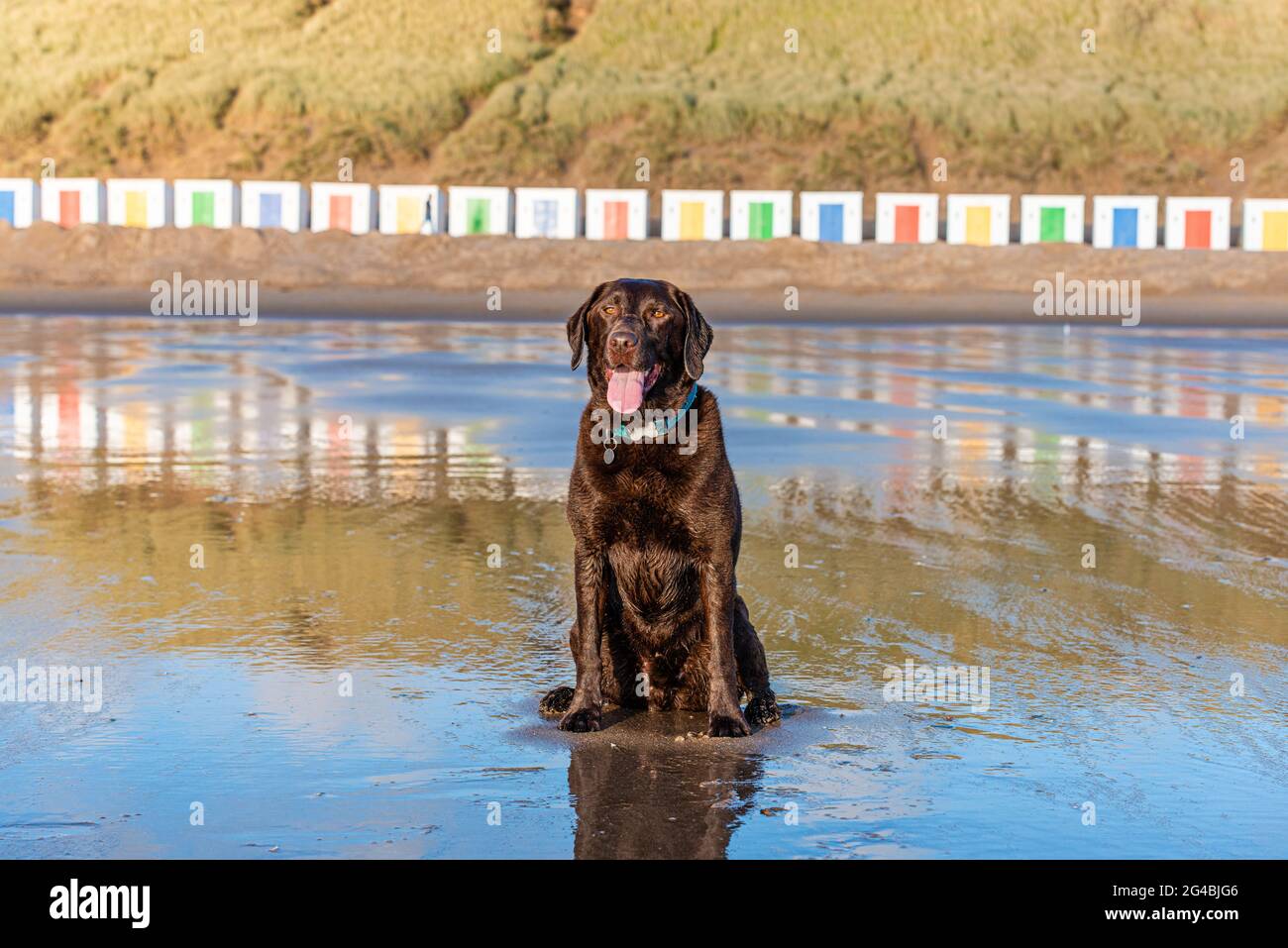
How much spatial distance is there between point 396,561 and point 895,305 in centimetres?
2787

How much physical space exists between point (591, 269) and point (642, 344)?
3472 cm

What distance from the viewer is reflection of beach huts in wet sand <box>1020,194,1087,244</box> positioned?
4894 cm

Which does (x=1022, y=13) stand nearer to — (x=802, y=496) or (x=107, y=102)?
(x=107, y=102)

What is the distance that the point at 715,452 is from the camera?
5.71 metres

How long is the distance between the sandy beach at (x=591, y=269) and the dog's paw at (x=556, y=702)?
95.6 ft

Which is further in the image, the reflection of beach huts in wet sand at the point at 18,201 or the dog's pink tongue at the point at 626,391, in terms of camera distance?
the reflection of beach huts in wet sand at the point at 18,201

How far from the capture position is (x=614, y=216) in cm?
4669

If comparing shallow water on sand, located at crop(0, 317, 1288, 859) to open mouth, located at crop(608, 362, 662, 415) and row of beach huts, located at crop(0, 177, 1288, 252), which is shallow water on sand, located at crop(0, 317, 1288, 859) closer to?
open mouth, located at crop(608, 362, 662, 415)

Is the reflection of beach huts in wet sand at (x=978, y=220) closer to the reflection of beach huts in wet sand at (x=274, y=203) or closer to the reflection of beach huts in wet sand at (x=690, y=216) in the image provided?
the reflection of beach huts in wet sand at (x=690, y=216)

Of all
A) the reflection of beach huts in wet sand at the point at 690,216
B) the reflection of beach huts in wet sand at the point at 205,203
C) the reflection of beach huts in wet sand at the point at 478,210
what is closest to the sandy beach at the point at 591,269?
the reflection of beach huts in wet sand at the point at 690,216

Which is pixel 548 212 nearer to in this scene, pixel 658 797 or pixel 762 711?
pixel 762 711

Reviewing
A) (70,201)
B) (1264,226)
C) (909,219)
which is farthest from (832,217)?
(70,201)

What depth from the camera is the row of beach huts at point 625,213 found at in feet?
152
